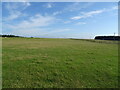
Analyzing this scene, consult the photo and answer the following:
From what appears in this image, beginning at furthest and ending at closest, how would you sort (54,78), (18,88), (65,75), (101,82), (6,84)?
1. (65,75)
2. (54,78)
3. (101,82)
4. (6,84)
5. (18,88)

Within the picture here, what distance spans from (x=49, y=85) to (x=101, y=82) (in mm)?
2787

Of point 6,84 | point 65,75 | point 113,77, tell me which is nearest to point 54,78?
point 65,75

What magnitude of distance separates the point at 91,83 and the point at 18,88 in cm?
365

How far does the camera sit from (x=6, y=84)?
218 inches

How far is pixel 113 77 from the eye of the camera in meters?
6.70

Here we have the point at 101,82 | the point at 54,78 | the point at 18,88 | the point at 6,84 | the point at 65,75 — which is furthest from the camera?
the point at 65,75

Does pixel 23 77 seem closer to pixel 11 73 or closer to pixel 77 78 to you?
pixel 11 73

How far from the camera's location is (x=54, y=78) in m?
6.43

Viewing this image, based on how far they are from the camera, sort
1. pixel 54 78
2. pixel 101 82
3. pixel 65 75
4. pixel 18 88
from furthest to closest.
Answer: pixel 65 75 → pixel 54 78 → pixel 101 82 → pixel 18 88

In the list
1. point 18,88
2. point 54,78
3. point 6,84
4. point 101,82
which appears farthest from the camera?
point 54,78

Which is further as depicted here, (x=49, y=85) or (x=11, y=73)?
(x=11, y=73)

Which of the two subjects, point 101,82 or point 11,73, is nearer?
point 101,82

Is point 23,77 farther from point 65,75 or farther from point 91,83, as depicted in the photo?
point 91,83

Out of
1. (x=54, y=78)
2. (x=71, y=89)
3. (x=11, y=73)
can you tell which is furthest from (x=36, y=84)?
(x=11, y=73)
